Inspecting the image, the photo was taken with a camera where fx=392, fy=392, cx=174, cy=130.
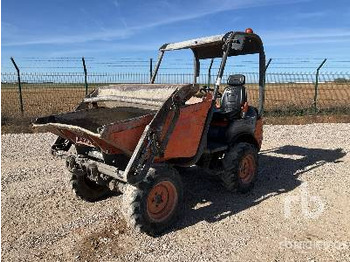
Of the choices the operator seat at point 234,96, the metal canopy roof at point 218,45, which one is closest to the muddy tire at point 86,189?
the operator seat at point 234,96

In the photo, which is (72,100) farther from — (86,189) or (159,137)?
(159,137)

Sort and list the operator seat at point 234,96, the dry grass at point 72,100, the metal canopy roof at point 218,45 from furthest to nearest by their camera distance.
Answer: the dry grass at point 72,100, the operator seat at point 234,96, the metal canopy roof at point 218,45

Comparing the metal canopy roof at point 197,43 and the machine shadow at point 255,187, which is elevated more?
the metal canopy roof at point 197,43

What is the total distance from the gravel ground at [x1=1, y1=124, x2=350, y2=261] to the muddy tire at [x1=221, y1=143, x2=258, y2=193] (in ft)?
0.58

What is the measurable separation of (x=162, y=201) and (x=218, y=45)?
249 centimetres

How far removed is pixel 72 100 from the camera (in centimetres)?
1641

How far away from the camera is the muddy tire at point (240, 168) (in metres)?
5.50

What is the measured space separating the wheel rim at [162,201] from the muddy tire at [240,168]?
116 cm

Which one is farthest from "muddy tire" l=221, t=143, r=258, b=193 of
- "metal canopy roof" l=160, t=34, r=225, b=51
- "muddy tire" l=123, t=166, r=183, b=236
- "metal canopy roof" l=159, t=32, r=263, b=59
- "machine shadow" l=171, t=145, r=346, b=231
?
"metal canopy roof" l=160, t=34, r=225, b=51

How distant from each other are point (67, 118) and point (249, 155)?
263 cm

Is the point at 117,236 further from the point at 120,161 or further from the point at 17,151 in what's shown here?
the point at 17,151

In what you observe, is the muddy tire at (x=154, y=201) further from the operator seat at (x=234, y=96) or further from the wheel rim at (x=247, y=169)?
the operator seat at (x=234, y=96)

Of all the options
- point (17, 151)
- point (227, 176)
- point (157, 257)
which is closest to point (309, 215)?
point (227, 176)

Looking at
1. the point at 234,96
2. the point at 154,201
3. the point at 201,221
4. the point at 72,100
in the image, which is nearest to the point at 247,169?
the point at 234,96
